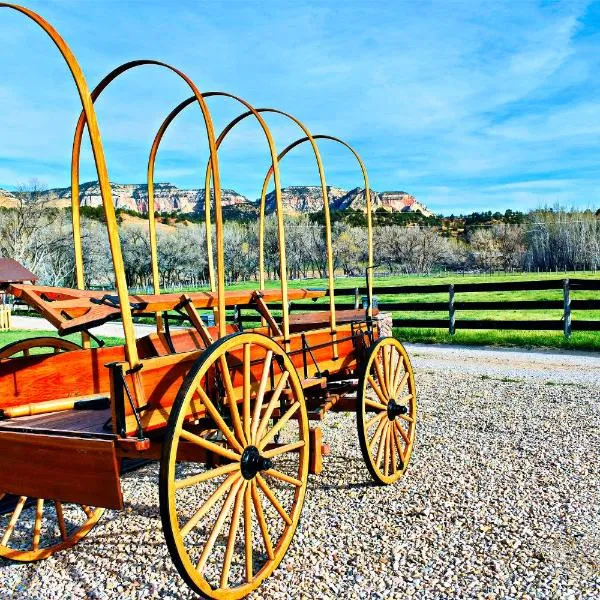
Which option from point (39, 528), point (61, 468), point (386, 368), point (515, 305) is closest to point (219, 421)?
point (61, 468)

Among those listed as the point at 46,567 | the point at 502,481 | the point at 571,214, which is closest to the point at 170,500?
the point at 46,567

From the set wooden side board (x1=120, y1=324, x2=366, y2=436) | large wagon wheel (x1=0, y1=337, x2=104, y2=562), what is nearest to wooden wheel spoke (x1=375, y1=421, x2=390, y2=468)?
wooden side board (x1=120, y1=324, x2=366, y2=436)

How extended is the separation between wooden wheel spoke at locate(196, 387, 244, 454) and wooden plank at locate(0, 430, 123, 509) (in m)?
0.45

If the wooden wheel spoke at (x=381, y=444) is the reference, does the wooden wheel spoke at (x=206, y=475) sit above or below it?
above

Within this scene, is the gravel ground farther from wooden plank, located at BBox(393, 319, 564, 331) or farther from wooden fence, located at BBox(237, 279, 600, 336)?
wooden plank, located at BBox(393, 319, 564, 331)

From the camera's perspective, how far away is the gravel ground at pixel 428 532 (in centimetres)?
311

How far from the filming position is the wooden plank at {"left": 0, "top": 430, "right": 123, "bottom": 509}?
2527 mm

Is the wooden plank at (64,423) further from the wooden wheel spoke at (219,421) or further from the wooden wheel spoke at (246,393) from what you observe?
the wooden wheel spoke at (246,393)

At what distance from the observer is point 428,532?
3.71 m

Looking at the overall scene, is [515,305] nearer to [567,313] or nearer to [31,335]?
[567,313]

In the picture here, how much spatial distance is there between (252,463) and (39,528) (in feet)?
4.85

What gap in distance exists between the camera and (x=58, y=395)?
146 inches

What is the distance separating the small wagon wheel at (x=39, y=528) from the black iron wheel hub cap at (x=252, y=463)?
129 cm

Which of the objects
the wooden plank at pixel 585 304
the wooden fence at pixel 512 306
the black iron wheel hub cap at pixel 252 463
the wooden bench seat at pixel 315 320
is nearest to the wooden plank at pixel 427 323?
the wooden fence at pixel 512 306
